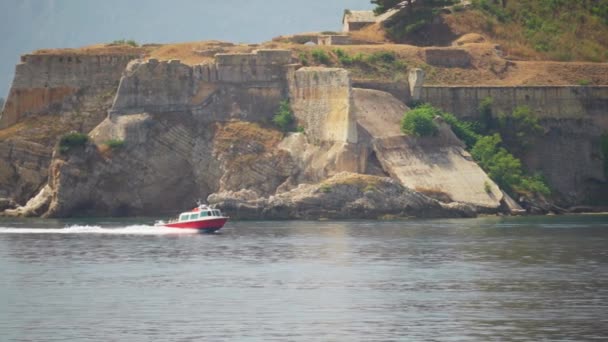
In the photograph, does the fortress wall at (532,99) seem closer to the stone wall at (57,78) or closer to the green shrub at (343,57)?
the green shrub at (343,57)

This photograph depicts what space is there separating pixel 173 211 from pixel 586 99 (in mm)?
32135

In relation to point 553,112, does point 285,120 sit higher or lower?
lower

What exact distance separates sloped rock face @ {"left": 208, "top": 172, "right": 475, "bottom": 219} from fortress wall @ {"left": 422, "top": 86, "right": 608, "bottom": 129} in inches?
600

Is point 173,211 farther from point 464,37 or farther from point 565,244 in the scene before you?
point 565,244

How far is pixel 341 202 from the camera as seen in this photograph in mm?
113375

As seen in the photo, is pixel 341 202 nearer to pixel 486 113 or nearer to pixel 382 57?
pixel 486 113

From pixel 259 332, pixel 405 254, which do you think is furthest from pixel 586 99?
pixel 259 332

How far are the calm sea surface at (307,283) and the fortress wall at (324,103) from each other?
14.4 m

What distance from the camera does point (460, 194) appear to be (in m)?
117

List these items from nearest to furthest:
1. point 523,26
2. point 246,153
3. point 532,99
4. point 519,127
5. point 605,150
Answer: point 246,153 → point 605,150 → point 519,127 → point 532,99 → point 523,26

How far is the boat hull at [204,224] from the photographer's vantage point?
102 m

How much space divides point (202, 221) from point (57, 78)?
3101 cm

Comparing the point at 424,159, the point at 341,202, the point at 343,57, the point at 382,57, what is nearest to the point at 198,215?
the point at 341,202

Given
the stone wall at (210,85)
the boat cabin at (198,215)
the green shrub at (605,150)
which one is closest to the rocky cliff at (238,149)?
the stone wall at (210,85)
